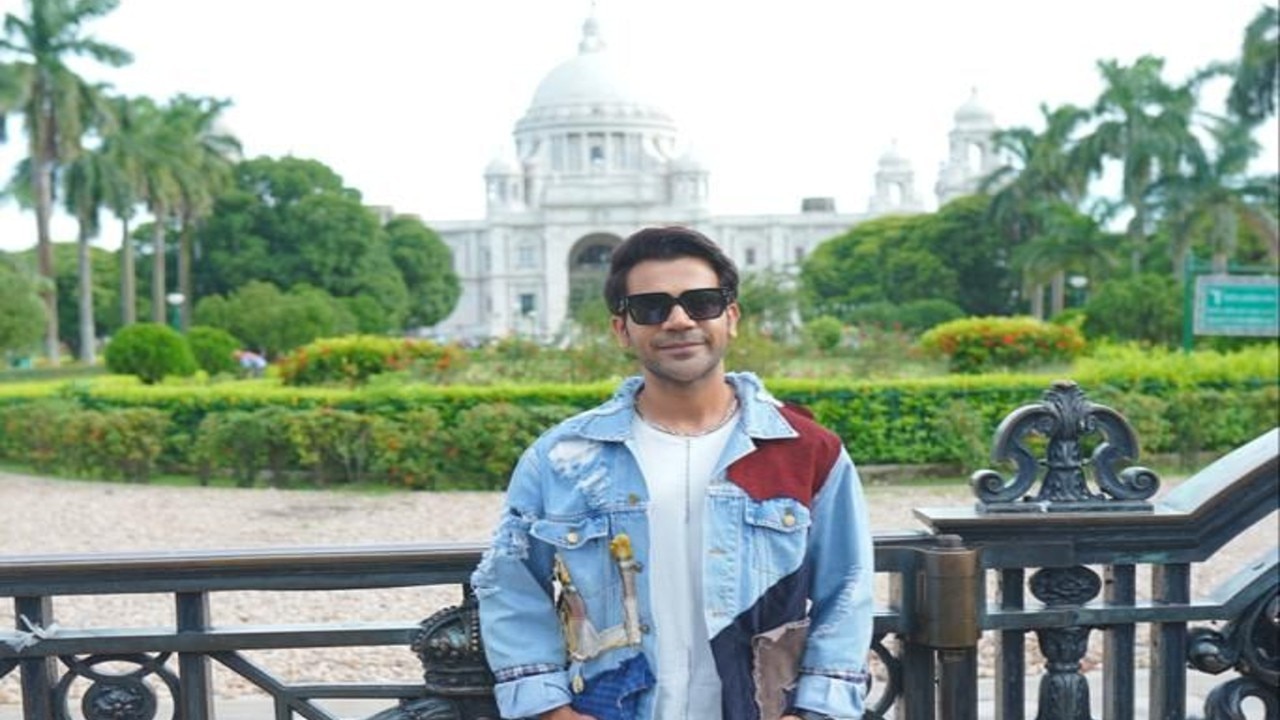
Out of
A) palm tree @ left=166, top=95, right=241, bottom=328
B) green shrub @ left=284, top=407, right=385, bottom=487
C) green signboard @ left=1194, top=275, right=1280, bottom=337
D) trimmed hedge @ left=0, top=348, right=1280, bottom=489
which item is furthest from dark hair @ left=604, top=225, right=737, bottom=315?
palm tree @ left=166, top=95, right=241, bottom=328

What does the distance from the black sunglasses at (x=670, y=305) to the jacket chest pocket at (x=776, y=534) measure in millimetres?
289

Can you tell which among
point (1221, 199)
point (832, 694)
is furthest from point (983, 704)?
point (1221, 199)

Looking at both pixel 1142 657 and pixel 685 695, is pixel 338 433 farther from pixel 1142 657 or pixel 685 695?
pixel 685 695

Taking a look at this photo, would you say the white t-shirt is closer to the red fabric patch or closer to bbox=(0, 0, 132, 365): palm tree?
the red fabric patch

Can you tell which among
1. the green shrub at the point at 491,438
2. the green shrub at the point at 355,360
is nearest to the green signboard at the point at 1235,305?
the green shrub at the point at 491,438

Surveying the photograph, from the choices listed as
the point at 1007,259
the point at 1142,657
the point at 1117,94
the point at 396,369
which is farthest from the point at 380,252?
the point at 1142,657

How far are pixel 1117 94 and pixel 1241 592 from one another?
3059 centimetres

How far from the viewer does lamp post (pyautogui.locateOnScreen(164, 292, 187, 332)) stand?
32.7 m

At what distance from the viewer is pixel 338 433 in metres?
10.6

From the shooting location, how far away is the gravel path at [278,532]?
5328 millimetres

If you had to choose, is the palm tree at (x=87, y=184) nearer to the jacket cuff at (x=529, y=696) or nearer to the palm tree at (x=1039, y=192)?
the palm tree at (x=1039, y=192)

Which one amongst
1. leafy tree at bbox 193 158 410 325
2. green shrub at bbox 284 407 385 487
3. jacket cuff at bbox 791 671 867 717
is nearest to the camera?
jacket cuff at bbox 791 671 867 717

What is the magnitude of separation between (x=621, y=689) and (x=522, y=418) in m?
8.56

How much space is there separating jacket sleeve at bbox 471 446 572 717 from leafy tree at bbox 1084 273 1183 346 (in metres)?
18.8
